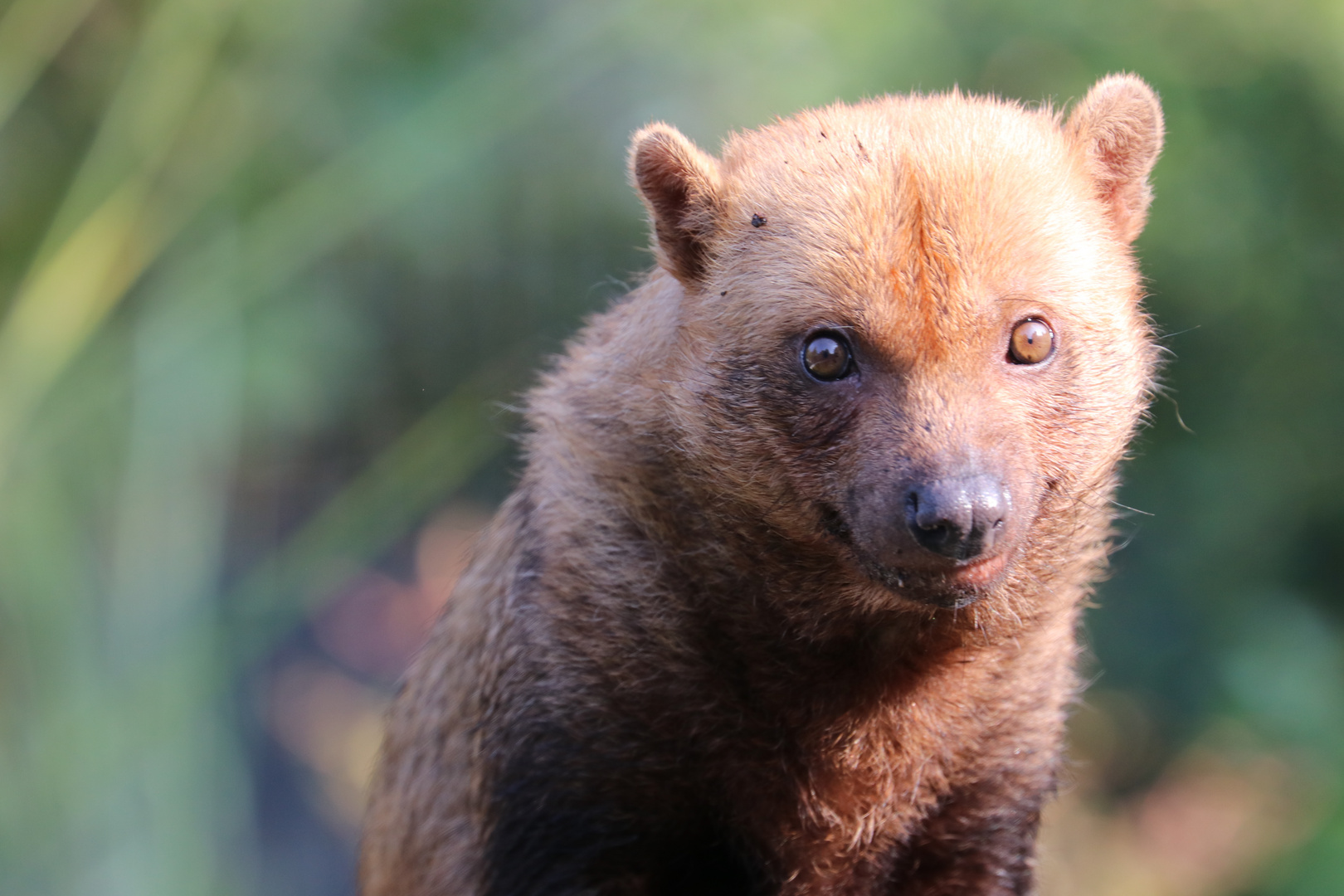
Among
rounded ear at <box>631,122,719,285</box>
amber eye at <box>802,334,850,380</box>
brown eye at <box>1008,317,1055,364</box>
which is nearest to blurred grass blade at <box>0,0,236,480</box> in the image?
rounded ear at <box>631,122,719,285</box>

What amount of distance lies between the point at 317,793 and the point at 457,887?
11.8 feet

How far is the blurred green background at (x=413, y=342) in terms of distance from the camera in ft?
13.1

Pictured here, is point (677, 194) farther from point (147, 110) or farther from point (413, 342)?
point (413, 342)

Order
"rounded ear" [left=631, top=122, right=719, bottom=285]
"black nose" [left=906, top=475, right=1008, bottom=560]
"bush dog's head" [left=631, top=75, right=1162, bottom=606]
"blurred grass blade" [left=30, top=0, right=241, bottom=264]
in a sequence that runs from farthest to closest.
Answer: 1. "blurred grass blade" [left=30, top=0, right=241, bottom=264]
2. "rounded ear" [left=631, top=122, right=719, bottom=285]
3. "bush dog's head" [left=631, top=75, right=1162, bottom=606]
4. "black nose" [left=906, top=475, right=1008, bottom=560]

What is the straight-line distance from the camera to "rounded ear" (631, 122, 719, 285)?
2.35 m

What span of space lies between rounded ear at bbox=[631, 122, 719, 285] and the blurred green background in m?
1.37

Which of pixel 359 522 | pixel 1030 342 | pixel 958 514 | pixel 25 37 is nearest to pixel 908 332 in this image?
pixel 1030 342

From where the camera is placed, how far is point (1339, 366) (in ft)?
15.9

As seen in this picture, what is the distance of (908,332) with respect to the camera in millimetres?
2045

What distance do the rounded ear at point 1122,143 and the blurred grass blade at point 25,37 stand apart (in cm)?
339

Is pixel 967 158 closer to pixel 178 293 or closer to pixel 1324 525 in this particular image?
pixel 178 293

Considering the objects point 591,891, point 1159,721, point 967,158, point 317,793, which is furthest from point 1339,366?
point 317,793

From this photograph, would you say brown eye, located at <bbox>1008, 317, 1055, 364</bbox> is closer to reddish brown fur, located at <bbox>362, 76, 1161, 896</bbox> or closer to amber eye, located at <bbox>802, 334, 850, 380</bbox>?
reddish brown fur, located at <bbox>362, 76, 1161, 896</bbox>

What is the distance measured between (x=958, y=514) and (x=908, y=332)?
35cm
